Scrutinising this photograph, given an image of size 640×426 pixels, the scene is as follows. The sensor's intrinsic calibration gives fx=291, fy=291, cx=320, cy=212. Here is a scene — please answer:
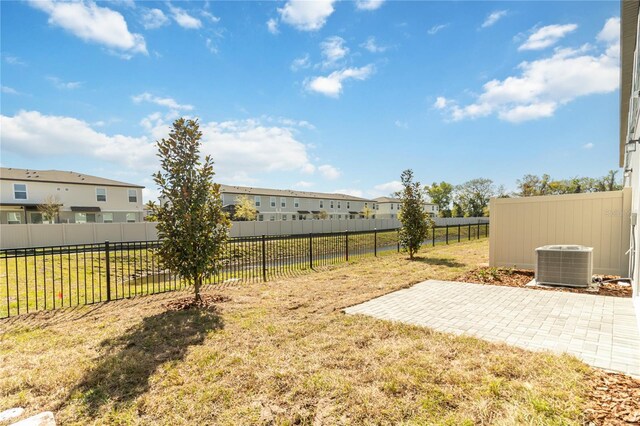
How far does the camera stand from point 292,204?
4947 cm

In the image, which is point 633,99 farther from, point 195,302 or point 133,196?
point 133,196

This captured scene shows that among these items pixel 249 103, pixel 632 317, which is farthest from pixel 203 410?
pixel 249 103

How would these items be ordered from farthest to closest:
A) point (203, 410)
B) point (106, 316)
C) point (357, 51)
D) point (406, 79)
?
point (406, 79)
point (357, 51)
point (106, 316)
point (203, 410)

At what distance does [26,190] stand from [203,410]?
35.6 meters

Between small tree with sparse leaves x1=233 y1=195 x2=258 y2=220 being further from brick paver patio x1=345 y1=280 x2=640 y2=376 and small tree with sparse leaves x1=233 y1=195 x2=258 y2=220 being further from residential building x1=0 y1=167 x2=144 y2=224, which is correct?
brick paver patio x1=345 y1=280 x2=640 y2=376

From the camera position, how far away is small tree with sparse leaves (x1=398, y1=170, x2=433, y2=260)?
12.0 meters

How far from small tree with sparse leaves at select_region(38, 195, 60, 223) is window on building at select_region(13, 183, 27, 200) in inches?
66.4

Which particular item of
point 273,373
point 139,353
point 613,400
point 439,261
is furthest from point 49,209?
point 613,400

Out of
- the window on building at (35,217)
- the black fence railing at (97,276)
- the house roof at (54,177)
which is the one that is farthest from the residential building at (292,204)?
the black fence railing at (97,276)

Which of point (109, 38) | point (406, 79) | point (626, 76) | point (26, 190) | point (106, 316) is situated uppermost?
point (406, 79)

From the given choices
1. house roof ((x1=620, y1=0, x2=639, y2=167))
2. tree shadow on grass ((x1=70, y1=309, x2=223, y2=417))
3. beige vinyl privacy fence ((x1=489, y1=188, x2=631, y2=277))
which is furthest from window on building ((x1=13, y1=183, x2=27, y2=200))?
house roof ((x1=620, y1=0, x2=639, y2=167))

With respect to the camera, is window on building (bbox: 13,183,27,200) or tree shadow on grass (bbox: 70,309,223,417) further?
window on building (bbox: 13,183,27,200)

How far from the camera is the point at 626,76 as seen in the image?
766 centimetres

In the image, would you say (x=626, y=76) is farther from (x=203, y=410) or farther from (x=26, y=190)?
(x=26, y=190)
